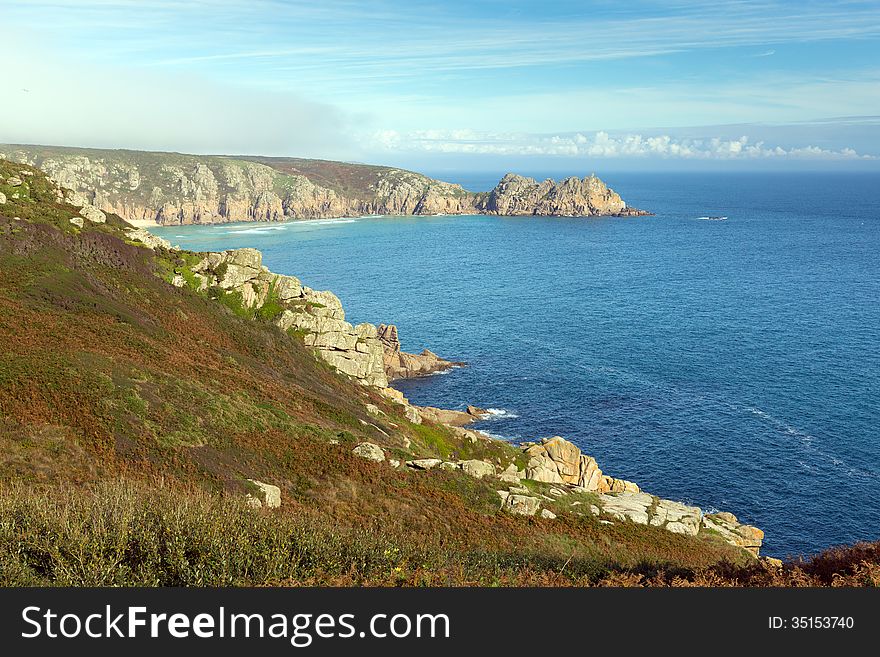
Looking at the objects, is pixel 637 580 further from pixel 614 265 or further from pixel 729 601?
pixel 614 265

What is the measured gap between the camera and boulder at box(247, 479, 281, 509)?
30.5 metres

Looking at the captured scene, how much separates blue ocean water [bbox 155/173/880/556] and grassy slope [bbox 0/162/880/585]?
20.0 m

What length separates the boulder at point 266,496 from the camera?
30.5 metres

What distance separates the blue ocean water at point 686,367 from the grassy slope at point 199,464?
19962mm

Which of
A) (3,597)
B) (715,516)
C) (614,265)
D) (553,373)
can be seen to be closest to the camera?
(3,597)

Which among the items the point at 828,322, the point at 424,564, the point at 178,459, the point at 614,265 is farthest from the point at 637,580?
the point at 614,265

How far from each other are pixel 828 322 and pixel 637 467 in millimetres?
69755

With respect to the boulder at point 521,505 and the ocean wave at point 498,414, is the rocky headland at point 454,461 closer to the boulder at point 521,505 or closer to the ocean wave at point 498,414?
the boulder at point 521,505

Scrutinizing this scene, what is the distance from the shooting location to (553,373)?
9550 cm

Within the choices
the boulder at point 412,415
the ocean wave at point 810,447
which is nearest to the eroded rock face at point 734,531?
the ocean wave at point 810,447

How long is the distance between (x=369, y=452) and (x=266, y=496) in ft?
35.4

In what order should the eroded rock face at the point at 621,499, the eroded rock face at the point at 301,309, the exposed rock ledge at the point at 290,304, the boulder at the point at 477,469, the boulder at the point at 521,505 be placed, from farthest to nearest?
the eroded rock face at the point at 301,309 → the exposed rock ledge at the point at 290,304 → the eroded rock face at the point at 621,499 → the boulder at the point at 477,469 → the boulder at the point at 521,505

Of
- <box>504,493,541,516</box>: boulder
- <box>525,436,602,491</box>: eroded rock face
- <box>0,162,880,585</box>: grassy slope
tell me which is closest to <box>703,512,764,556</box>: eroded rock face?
<box>0,162,880,585</box>: grassy slope

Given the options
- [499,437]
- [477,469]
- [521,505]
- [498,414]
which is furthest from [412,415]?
[521,505]
